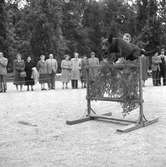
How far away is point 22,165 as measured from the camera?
4500 mm

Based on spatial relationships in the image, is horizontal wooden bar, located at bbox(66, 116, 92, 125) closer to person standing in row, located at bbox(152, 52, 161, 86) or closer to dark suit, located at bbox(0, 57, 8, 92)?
dark suit, located at bbox(0, 57, 8, 92)

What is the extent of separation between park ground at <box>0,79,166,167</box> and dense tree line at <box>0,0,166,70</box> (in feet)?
55.3

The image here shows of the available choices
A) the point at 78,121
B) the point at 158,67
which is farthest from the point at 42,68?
the point at 78,121

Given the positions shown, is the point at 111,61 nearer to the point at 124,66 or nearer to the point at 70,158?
the point at 124,66

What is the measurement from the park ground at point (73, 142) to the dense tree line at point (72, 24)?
1685 cm

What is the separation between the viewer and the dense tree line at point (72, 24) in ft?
107

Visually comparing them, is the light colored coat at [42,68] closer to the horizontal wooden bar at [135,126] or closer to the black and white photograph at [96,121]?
the black and white photograph at [96,121]

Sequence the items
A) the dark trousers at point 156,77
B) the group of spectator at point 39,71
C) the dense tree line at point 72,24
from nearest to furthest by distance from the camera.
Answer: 1. the group of spectator at point 39,71
2. the dark trousers at point 156,77
3. the dense tree line at point 72,24

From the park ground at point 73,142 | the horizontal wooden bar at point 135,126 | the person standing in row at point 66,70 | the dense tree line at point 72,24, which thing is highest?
the dense tree line at point 72,24

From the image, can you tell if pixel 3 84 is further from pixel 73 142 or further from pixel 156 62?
pixel 73 142

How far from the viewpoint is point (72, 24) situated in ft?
161

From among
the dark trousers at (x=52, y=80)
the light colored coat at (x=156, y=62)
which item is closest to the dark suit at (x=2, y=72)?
the dark trousers at (x=52, y=80)

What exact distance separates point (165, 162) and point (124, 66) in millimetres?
2709

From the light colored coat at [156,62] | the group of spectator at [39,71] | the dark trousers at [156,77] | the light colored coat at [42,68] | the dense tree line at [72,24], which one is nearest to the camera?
the group of spectator at [39,71]
